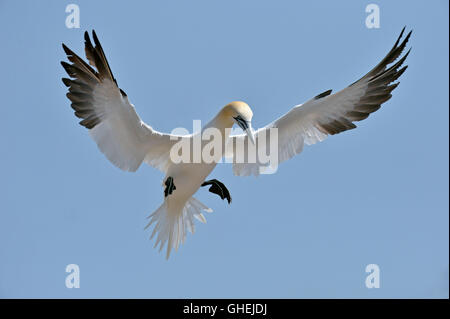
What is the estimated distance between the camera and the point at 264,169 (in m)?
12.3

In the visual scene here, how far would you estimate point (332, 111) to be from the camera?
11961 millimetres

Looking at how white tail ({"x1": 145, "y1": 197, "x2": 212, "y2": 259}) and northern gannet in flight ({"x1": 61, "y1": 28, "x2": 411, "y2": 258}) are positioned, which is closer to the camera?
northern gannet in flight ({"x1": 61, "y1": 28, "x2": 411, "y2": 258})

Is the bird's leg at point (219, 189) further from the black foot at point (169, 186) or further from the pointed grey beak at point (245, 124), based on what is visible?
the pointed grey beak at point (245, 124)

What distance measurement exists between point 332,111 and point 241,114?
4.74 feet

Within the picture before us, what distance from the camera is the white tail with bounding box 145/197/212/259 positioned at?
11945mm

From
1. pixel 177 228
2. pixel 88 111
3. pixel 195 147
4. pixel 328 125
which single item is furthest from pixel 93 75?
pixel 328 125

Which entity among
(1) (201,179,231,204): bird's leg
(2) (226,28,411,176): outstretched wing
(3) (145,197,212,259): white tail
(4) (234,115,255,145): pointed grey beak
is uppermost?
(2) (226,28,411,176): outstretched wing

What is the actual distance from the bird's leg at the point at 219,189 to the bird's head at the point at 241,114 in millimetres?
1169

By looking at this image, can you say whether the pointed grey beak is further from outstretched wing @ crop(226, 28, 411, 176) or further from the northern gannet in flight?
outstretched wing @ crop(226, 28, 411, 176)

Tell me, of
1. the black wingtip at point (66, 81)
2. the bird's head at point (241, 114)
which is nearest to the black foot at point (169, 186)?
the bird's head at point (241, 114)

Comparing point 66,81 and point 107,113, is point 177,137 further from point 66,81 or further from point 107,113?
point 66,81

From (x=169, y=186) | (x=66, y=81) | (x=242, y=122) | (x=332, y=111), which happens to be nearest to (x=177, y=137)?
(x=169, y=186)

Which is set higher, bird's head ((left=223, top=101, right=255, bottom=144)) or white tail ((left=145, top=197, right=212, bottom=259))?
bird's head ((left=223, top=101, right=255, bottom=144))

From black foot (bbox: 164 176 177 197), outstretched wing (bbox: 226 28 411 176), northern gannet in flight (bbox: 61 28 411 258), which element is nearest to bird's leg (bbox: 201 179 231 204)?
northern gannet in flight (bbox: 61 28 411 258)
